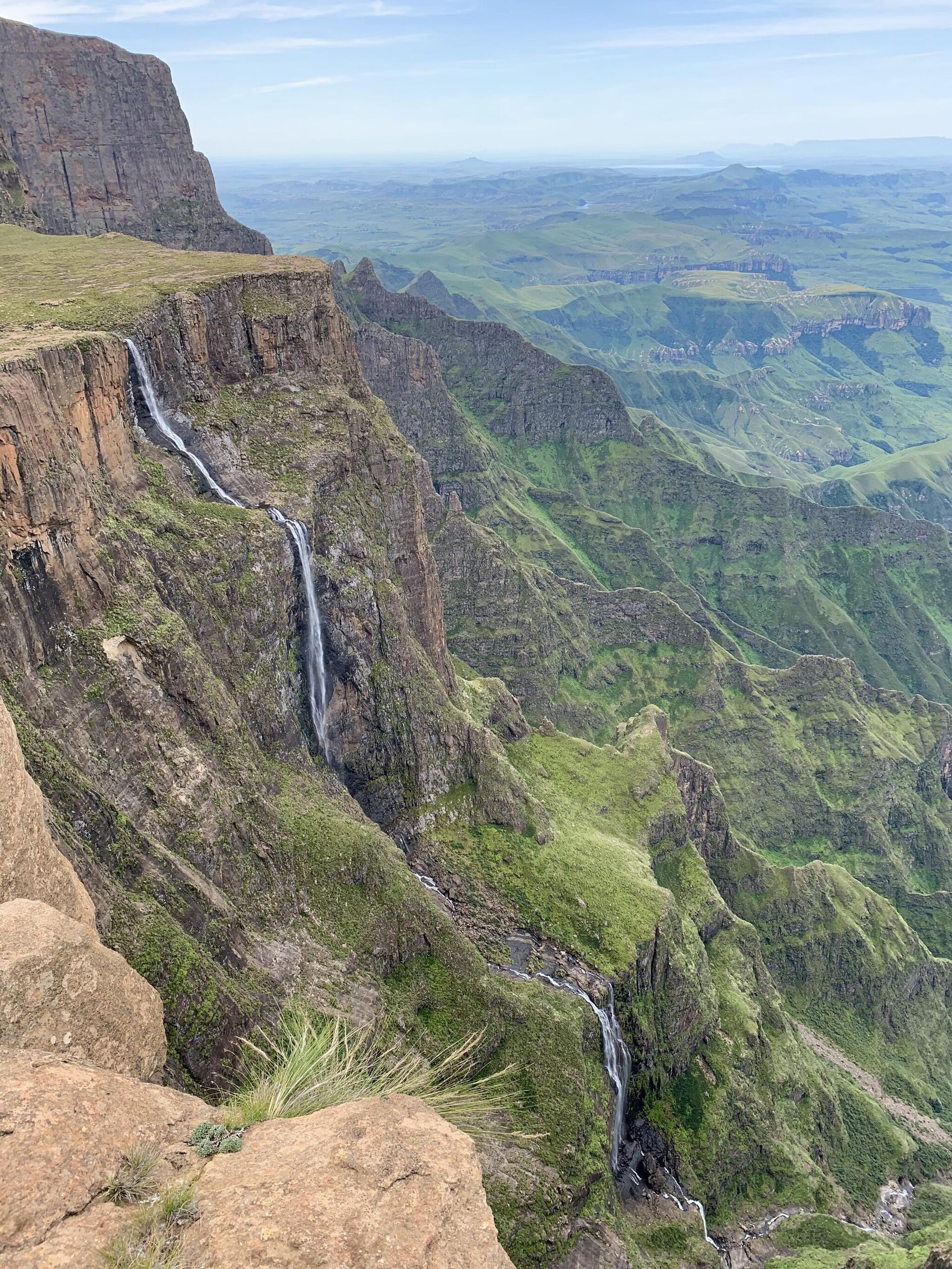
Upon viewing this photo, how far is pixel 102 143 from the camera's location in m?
128

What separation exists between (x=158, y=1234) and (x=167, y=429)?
42.9 metres

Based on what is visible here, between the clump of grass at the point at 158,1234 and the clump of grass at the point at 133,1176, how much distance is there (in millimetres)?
346

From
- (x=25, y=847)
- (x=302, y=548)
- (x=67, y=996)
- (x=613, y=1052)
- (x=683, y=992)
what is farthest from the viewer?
(x=683, y=992)

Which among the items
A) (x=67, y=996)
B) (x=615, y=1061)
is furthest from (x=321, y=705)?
(x=67, y=996)

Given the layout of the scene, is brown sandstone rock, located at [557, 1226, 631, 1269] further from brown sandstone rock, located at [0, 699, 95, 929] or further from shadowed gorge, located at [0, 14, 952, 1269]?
brown sandstone rock, located at [0, 699, 95, 929]

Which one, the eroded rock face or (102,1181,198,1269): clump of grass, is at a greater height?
(102,1181,198,1269): clump of grass

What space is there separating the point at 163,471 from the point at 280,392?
39.7 feet

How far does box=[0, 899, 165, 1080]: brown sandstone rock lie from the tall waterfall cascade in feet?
100.0

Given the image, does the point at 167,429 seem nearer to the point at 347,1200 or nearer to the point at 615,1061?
the point at 347,1200

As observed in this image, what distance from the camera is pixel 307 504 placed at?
5094 cm

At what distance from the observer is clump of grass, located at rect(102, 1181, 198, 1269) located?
43.2 feet

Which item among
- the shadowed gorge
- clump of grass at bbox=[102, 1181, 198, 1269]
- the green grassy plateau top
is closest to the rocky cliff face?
the shadowed gorge

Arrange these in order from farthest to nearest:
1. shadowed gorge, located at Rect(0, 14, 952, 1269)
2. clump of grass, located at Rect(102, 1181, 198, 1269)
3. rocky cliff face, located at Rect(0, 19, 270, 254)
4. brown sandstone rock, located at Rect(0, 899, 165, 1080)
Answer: rocky cliff face, located at Rect(0, 19, 270, 254) → brown sandstone rock, located at Rect(0, 899, 165, 1080) → shadowed gorge, located at Rect(0, 14, 952, 1269) → clump of grass, located at Rect(102, 1181, 198, 1269)

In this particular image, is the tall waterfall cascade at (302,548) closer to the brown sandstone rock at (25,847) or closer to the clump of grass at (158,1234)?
the brown sandstone rock at (25,847)
